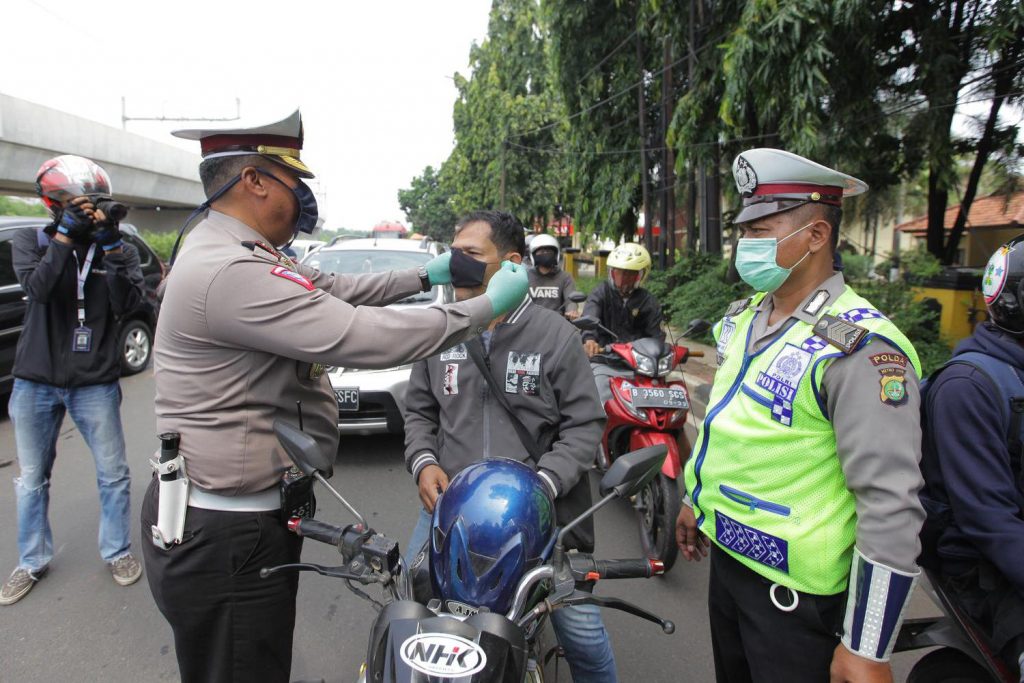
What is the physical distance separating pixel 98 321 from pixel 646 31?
38.0ft

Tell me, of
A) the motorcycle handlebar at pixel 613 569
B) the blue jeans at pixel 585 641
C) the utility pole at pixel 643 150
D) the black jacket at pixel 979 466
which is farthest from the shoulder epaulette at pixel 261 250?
the utility pole at pixel 643 150

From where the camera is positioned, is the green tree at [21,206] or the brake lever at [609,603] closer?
the brake lever at [609,603]

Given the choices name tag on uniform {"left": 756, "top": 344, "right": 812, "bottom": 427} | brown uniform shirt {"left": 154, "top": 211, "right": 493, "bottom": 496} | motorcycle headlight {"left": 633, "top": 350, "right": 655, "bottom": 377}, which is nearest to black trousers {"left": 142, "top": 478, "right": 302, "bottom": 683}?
brown uniform shirt {"left": 154, "top": 211, "right": 493, "bottom": 496}

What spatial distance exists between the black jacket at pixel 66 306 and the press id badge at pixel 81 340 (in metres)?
0.02

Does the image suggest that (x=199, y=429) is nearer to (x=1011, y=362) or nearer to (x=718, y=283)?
(x=1011, y=362)

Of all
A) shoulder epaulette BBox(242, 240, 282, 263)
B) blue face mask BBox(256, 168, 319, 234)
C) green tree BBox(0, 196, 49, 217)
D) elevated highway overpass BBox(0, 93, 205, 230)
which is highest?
elevated highway overpass BBox(0, 93, 205, 230)

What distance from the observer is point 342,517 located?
4.04m

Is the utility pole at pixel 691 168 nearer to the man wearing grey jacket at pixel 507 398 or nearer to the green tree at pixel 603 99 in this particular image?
the green tree at pixel 603 99

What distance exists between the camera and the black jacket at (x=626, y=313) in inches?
194

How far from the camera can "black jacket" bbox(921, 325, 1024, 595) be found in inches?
57.6

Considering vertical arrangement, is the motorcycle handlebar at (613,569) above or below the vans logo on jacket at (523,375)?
below

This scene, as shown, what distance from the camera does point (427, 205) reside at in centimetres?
5712

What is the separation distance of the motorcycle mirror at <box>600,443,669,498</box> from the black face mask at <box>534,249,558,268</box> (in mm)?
5211

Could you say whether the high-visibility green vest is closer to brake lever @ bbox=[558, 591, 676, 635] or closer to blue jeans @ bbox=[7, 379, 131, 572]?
brake lever @ bbox=[558, 591, 676, 635]
